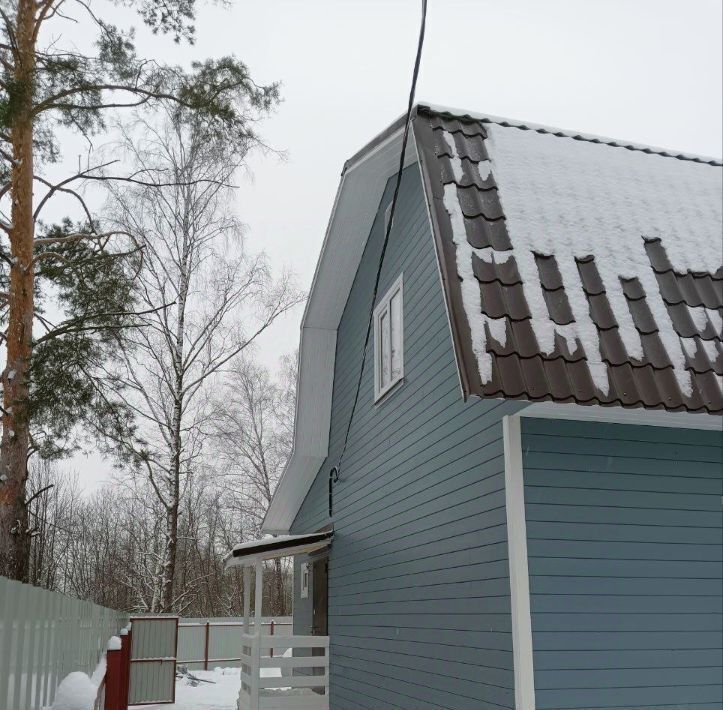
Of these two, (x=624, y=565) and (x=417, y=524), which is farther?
(x=417, y=524)

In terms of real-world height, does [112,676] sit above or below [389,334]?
below

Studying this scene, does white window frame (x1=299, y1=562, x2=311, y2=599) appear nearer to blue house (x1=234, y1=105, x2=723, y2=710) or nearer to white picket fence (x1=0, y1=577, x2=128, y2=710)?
blue house (x1=234, y1=105, x2=723, y2=710)

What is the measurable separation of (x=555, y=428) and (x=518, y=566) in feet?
3.23

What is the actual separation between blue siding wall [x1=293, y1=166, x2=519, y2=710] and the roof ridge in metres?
0.82

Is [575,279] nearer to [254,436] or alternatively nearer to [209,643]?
[209,643]

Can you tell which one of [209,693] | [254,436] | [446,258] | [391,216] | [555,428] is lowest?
[209,693]

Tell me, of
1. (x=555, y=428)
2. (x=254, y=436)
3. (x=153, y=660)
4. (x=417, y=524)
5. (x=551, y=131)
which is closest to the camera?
(x=555, y=428)

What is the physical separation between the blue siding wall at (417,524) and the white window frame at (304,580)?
2.59 meters

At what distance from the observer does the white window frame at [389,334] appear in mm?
8204

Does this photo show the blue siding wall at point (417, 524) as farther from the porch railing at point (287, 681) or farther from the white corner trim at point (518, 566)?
the porch railing at point (287, 681)

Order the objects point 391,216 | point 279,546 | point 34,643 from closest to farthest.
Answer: point 34,643 → point 391,216 → point 279,546

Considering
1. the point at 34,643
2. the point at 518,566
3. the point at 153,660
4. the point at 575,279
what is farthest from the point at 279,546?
the point at 34,643

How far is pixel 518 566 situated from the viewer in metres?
5.39

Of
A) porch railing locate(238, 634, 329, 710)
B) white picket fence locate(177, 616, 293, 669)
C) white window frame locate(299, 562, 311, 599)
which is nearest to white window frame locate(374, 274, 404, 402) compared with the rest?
porch railing locate(238, 634, 329, 710)
